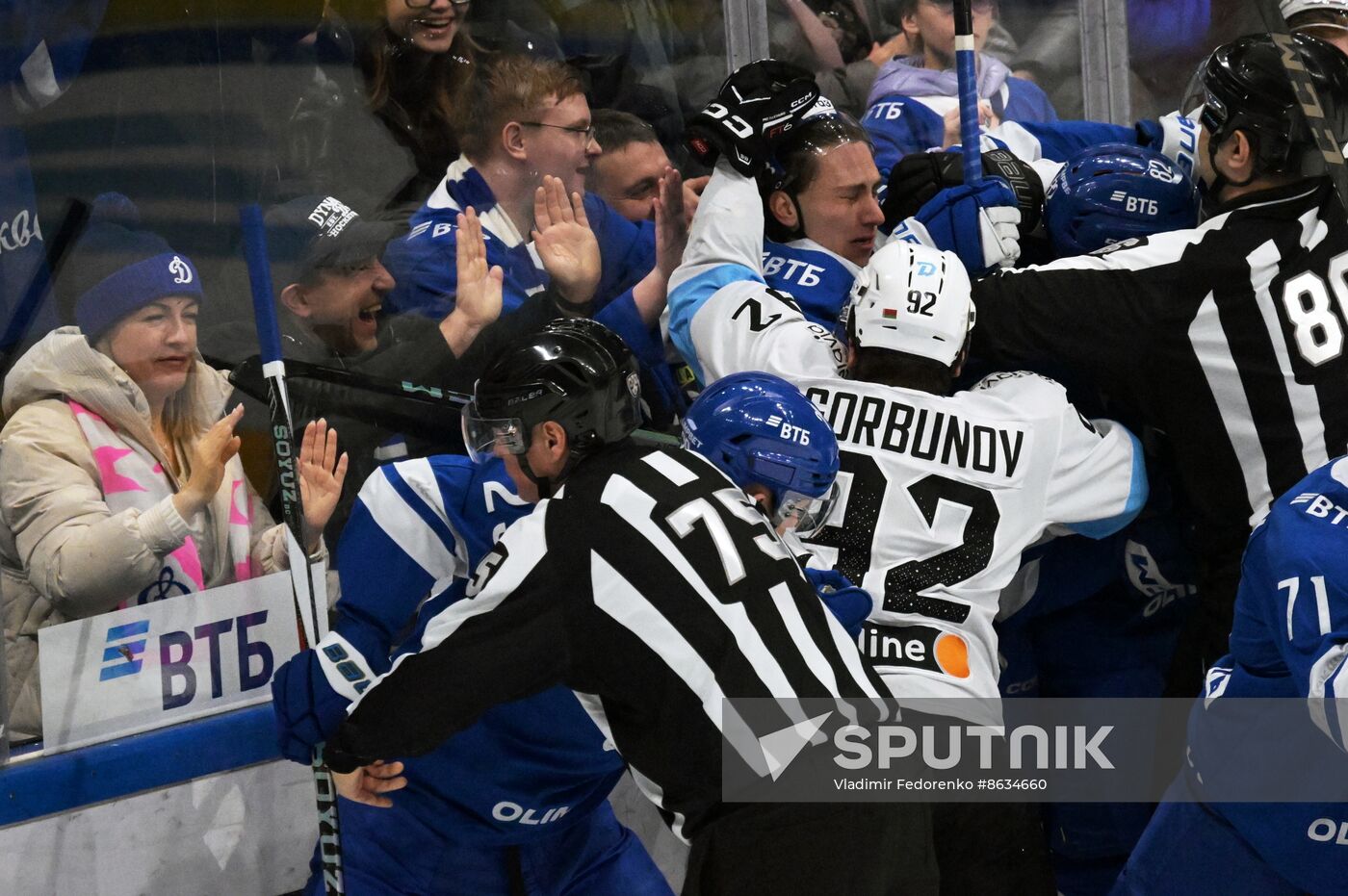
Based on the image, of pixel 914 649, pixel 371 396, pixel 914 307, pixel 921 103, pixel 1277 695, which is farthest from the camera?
pixel 921 103

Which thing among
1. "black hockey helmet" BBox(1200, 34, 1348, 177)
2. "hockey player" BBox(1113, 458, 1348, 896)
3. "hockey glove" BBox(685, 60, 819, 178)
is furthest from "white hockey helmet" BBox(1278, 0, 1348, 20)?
"hockey player" BBox(1113, 458, 1348, 896)

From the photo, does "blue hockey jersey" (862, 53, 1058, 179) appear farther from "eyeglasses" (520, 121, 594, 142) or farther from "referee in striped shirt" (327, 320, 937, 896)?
"referee in striped shirt" (327, 320, 937, 896)

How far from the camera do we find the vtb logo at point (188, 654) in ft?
9.73

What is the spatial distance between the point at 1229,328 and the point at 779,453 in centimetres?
111

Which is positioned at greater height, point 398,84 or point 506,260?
point 398,84

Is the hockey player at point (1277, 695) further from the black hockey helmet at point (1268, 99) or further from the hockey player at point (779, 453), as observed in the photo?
the black hockey helmet at point (1268, 99)

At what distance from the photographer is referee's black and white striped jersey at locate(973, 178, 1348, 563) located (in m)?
3.12

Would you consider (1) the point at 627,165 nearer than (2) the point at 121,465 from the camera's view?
No

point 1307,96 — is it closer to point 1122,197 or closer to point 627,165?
point 1122,197

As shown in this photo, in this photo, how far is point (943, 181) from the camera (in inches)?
143

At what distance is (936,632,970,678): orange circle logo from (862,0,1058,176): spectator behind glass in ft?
5.05

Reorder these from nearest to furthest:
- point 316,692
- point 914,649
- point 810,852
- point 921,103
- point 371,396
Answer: point 810,852 < point 316,692 < point 914,649 < point 371,396 < point 921,103

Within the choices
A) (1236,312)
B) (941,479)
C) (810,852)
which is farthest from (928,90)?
(810,852)

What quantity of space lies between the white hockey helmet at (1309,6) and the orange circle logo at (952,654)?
6.16ft
